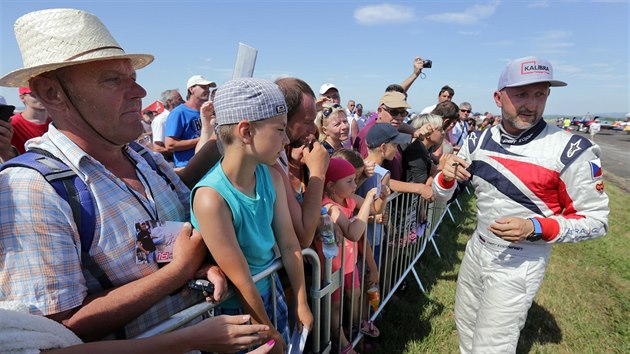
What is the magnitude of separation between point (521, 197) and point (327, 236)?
1.52 m

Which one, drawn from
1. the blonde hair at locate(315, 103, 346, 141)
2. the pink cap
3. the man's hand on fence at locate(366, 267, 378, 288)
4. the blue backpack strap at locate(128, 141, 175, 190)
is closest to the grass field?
the man's hand on fence at locate(366, 267, 378, 288)

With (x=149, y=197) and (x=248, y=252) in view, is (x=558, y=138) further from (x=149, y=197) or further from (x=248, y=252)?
(x=149, y=197)

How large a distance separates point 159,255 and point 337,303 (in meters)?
1.56

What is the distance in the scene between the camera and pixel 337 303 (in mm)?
2561

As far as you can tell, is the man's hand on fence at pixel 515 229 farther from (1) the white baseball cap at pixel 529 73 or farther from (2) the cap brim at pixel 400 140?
(2) the cap brim at pixel 400 140

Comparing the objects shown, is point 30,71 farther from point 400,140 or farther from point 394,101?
point 394,101

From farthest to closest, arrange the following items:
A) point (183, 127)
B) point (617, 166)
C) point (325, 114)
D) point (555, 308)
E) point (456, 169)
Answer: point (617, 166), point (183, 127), point (555, 308), point (325, 114), point (456, 169)

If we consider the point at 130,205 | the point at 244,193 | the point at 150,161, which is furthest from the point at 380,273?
the point at 130,205

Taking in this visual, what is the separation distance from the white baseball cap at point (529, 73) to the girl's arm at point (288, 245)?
188cm

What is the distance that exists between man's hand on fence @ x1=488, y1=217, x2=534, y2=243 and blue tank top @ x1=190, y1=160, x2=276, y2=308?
1.64 metres

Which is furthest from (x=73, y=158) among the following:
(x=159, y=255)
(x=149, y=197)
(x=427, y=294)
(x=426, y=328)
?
(x=427, y=294)

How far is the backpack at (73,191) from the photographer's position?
1169mm

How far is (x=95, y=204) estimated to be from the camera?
1.24 meters

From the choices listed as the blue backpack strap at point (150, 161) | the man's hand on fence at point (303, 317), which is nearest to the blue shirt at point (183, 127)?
the blue backpack strap at point (150, 161)
